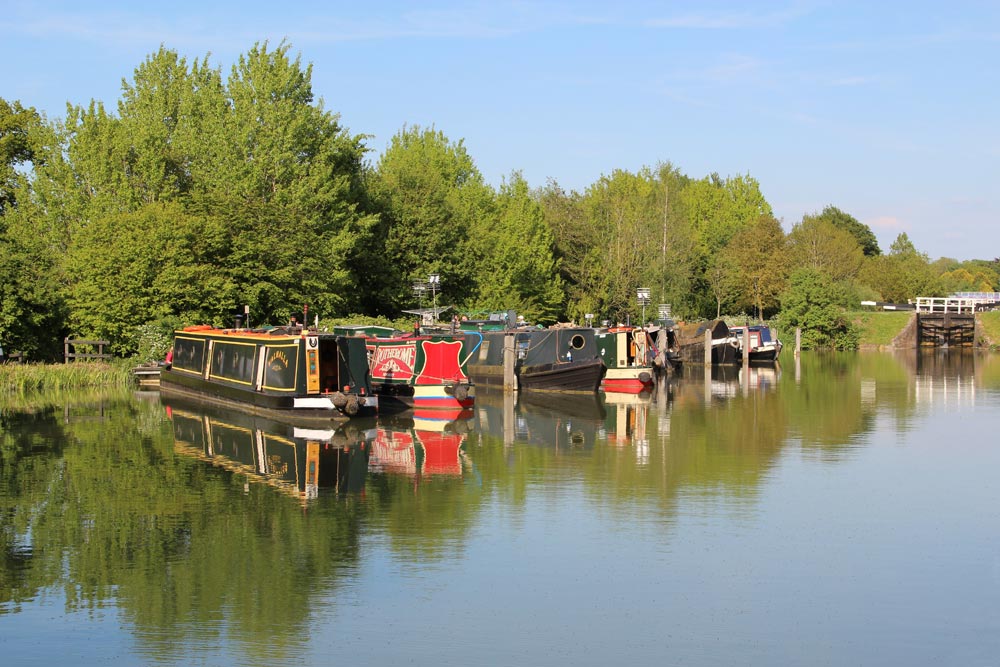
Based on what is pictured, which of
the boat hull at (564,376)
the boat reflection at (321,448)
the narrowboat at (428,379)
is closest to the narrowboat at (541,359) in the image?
the boat hull at (564,376)

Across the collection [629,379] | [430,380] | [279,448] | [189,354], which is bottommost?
[279,448]

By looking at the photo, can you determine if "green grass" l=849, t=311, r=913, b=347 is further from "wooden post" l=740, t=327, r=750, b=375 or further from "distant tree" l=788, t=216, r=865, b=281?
"wooden post" l=740, t=327, r=750, b=375

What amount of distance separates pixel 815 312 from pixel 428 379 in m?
48.6

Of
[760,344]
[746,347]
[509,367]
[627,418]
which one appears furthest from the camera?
[760,344]

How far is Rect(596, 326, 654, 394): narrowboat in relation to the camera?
129 ft

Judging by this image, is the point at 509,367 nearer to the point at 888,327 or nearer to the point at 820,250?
the point at 888,327

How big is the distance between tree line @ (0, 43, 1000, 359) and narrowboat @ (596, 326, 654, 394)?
44.1 ft

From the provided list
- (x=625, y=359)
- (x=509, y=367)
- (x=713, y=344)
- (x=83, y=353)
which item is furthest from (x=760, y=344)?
(x=83, y=353)

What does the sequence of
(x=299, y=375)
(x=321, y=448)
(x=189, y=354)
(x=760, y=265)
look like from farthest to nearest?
(x=760, y=265) → (x=189, y=354) → (x=299, y=375) → (x=321, y=448)

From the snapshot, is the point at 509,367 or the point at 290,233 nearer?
the point at 509,367

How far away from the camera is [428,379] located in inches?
1249

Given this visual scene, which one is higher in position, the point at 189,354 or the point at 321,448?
the point at 189,354

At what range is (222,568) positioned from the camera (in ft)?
45.3

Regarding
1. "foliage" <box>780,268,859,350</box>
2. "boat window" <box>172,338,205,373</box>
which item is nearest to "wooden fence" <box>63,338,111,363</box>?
"boat window" <box>172,338,205,373</box>
